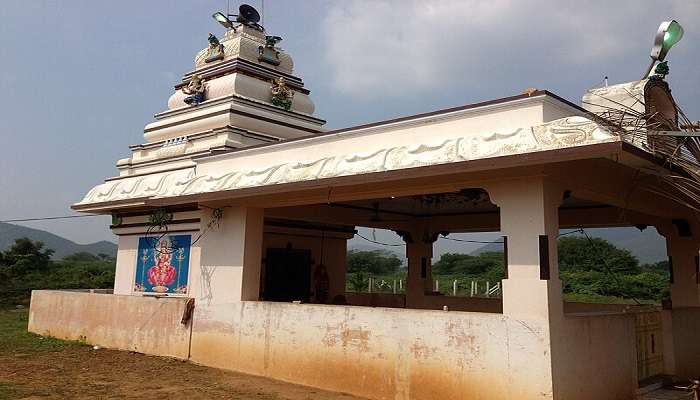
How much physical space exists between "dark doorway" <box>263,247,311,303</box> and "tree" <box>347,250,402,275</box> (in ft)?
163

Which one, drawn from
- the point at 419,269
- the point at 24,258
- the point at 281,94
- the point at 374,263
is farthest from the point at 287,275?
the point at 374,263

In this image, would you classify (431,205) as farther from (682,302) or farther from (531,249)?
(531,249)

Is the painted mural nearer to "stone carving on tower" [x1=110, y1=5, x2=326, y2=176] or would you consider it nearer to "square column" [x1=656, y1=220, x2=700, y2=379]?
"stone carving on tower" [x1=110, y1=5, x2=326, y2=176]

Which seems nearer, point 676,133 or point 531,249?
point 676,133

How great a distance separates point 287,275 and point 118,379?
4.97 meters

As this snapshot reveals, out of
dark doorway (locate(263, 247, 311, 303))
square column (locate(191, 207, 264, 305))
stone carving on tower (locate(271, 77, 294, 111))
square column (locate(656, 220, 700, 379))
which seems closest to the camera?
square column (locate(656, 220, 700, 379))

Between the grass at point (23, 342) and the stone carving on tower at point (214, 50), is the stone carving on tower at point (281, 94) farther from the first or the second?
the grass at point (23, 342)

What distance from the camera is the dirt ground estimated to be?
8.16 meters

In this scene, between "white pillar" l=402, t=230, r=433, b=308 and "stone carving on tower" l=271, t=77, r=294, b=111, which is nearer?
"white pillar" l=402, t=230, r=433, b=308

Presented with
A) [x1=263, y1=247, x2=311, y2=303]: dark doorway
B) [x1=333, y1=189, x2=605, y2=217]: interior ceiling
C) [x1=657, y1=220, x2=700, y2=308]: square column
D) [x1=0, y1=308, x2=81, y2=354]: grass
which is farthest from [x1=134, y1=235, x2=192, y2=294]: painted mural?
[x1=657, y1=220, x2=700, y2=308]: square column

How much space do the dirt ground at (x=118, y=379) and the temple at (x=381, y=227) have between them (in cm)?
42

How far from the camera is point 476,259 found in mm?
59938

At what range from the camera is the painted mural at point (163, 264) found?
11758 mm

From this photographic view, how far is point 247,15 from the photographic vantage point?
17.6 meters
